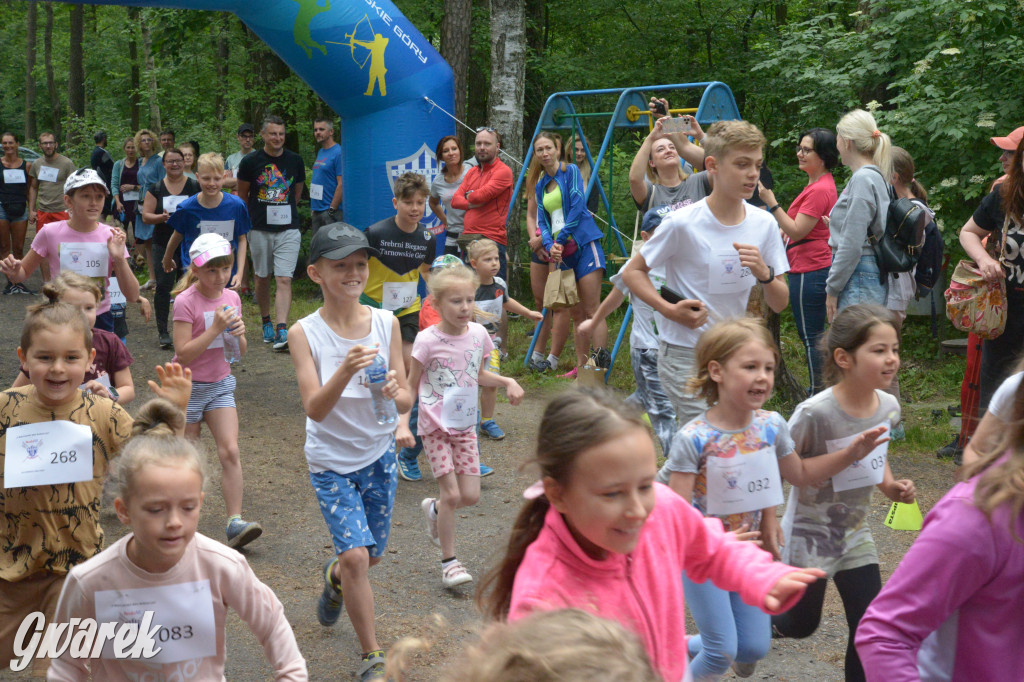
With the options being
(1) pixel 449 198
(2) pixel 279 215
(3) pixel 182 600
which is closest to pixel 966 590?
(3) pixel 182 600

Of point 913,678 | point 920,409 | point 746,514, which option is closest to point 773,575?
point 913,678

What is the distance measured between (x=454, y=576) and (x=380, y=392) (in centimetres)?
131

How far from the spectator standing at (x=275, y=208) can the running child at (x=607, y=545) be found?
27.7 feet

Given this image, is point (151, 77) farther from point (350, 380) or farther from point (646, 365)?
point (350, 380)

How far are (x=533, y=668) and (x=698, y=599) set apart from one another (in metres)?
2.16

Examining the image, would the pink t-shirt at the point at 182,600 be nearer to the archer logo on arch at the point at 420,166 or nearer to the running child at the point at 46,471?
the running child at the point at 46,471

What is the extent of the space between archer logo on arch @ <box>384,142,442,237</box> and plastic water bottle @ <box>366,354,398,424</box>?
5700 millimetres

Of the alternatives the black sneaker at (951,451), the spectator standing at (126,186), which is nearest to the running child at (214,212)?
the black sneaker at (951,451)

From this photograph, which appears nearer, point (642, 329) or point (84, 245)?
point (642, 329)

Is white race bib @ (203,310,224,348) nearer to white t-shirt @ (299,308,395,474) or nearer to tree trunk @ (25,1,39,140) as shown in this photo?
white t-shirt @ (299,308,395,474)

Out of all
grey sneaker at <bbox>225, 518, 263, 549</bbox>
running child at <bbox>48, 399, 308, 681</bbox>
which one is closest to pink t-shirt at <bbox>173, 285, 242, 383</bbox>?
grey sneaker at <bbox>225, 518, 263, 549</bbox>

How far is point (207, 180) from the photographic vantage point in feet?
27.9

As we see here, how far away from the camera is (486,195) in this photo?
9.37 meters

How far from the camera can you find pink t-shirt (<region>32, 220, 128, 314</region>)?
6.03 m
